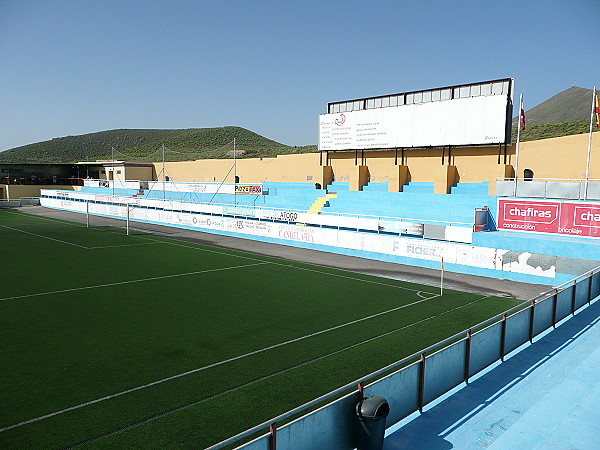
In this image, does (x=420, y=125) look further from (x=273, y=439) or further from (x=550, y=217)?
(x=273, y=439)

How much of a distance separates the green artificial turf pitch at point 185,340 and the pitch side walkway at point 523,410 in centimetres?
244

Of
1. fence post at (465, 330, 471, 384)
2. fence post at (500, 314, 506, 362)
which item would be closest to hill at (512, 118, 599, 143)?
fence post at (500, 314, 506, 362)

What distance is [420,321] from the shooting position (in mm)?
15609

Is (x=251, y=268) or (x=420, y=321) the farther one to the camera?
(x=251, y=268)

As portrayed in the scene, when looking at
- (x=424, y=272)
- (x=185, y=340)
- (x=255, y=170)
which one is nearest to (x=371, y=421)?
(x=185, y=340)

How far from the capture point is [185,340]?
13281 mm

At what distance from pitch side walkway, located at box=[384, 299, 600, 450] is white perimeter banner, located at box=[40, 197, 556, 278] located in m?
11.5

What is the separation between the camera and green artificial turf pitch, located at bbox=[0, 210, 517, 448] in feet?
28.7

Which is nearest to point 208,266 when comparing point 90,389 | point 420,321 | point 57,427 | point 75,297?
point 75,297

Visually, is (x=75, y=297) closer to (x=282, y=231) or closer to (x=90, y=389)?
(x=90, y=389)

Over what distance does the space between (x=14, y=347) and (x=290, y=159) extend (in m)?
48.5

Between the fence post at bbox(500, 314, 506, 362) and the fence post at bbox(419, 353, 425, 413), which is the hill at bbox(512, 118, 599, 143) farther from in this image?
the fence post at bbox(419, 353, 425, 413)

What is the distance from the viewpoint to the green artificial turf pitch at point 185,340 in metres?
8.75

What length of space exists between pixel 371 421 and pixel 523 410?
3.75 m
